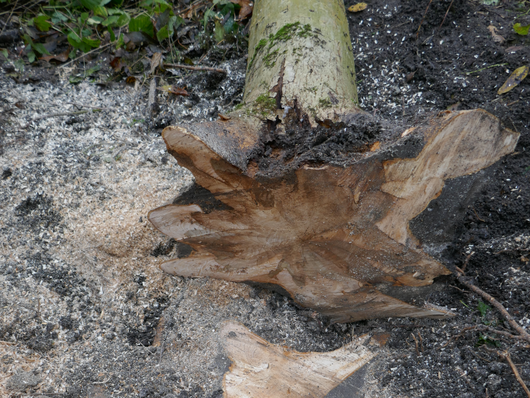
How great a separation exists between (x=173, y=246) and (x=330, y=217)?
0.93m

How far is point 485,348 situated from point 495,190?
774mm

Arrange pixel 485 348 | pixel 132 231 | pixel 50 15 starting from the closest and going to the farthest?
pixel 485 348
pixel 132 231
pixel 50 15

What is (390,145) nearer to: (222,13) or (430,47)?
(430,47)

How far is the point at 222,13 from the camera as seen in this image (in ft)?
9.37

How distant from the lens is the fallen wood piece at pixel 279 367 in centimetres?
152

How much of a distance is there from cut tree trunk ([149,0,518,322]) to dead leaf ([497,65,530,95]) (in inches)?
31.7

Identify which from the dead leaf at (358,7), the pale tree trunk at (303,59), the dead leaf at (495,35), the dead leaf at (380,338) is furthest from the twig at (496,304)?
the dead leaf at (358,7)

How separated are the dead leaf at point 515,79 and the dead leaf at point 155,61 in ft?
7.10

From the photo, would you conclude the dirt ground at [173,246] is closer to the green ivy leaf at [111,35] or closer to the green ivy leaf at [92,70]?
the green ivy leaf at [92,70]

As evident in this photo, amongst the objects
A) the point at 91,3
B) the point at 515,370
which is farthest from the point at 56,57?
the point at 515,370

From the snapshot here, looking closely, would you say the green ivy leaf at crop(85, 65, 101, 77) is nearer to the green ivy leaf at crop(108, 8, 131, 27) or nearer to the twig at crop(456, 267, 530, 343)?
the green ivy leaf at crop(108, 8, 131, 27)

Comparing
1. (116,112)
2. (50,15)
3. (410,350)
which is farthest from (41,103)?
(410,350)

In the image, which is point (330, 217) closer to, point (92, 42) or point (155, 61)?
point (155, 61)

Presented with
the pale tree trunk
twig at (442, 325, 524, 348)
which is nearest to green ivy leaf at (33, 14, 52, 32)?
the pale tree trunk
